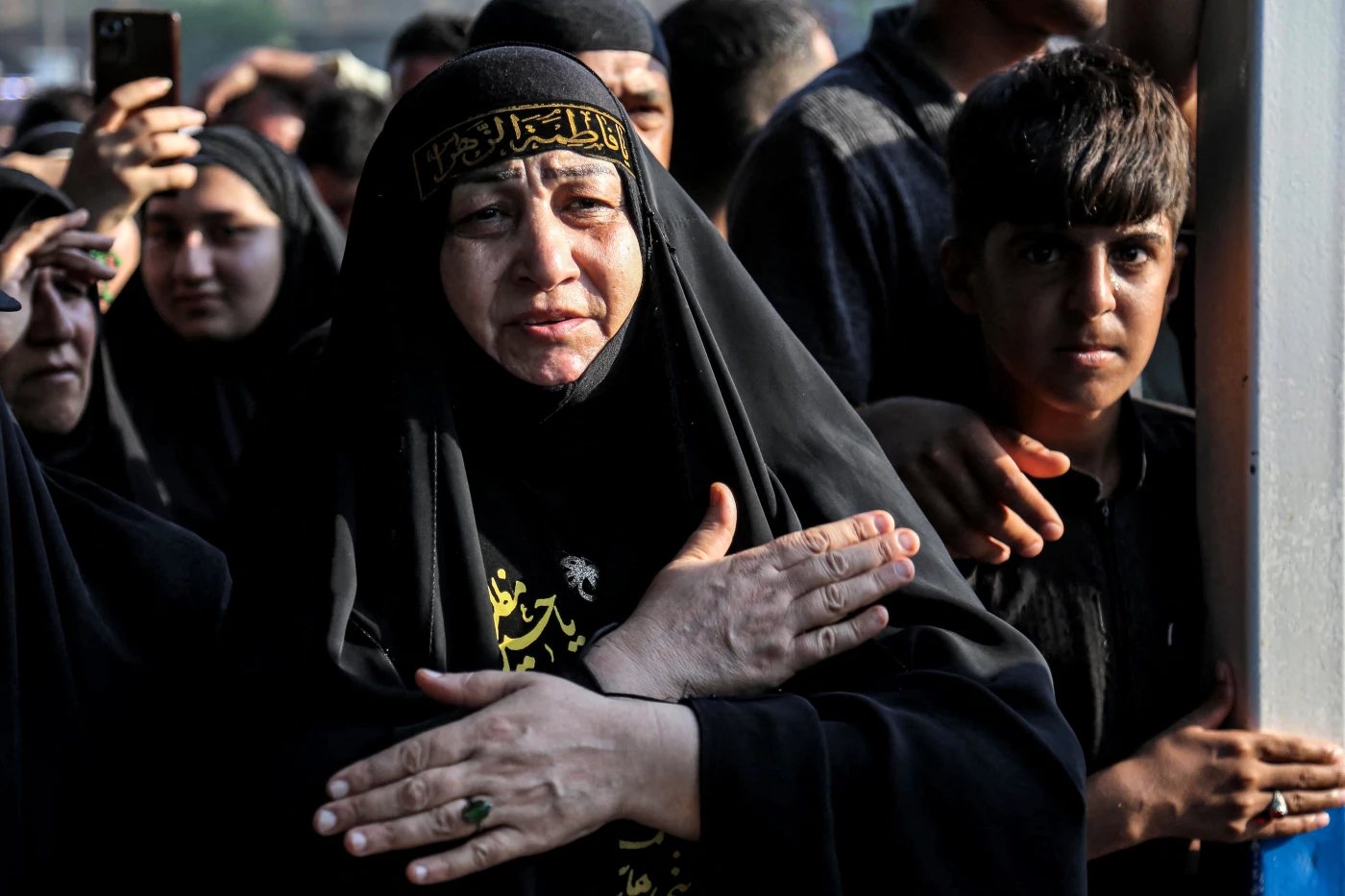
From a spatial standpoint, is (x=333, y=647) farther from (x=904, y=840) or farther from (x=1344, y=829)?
(x=1344, y=829)

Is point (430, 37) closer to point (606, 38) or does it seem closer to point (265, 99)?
point (265, 99)

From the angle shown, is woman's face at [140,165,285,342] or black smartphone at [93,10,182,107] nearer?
black smartphone at [93,10,182,107]

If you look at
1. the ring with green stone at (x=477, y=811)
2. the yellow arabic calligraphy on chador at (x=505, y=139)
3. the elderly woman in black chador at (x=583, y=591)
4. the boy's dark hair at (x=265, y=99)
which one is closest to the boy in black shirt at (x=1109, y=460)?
the elderly woman in black chador at (x=583, y=591)

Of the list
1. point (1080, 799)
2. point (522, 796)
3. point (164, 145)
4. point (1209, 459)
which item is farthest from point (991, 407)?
point (164, 145)

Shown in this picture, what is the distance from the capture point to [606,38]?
3689 mm

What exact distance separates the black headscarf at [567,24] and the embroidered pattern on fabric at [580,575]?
1754 millimetres

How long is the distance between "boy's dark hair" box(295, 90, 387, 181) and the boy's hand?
4267 mm

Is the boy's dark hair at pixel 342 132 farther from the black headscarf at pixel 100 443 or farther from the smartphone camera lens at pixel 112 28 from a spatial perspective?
the black headscarf at pixel 100 443

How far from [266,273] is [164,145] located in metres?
0.59

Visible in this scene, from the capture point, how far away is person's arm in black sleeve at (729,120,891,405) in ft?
9.63

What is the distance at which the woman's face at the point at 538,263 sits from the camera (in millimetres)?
2184

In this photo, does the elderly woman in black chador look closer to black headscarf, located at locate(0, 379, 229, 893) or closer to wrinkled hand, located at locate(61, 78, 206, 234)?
black headscarf, located at locate(0, 379, 229, 893)

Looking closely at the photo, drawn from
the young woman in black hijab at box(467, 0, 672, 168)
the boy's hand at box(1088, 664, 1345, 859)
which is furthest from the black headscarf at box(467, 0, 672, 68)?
the boy's hand at box(1088, 664, 1345, 859)

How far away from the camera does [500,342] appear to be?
87.4 inches
